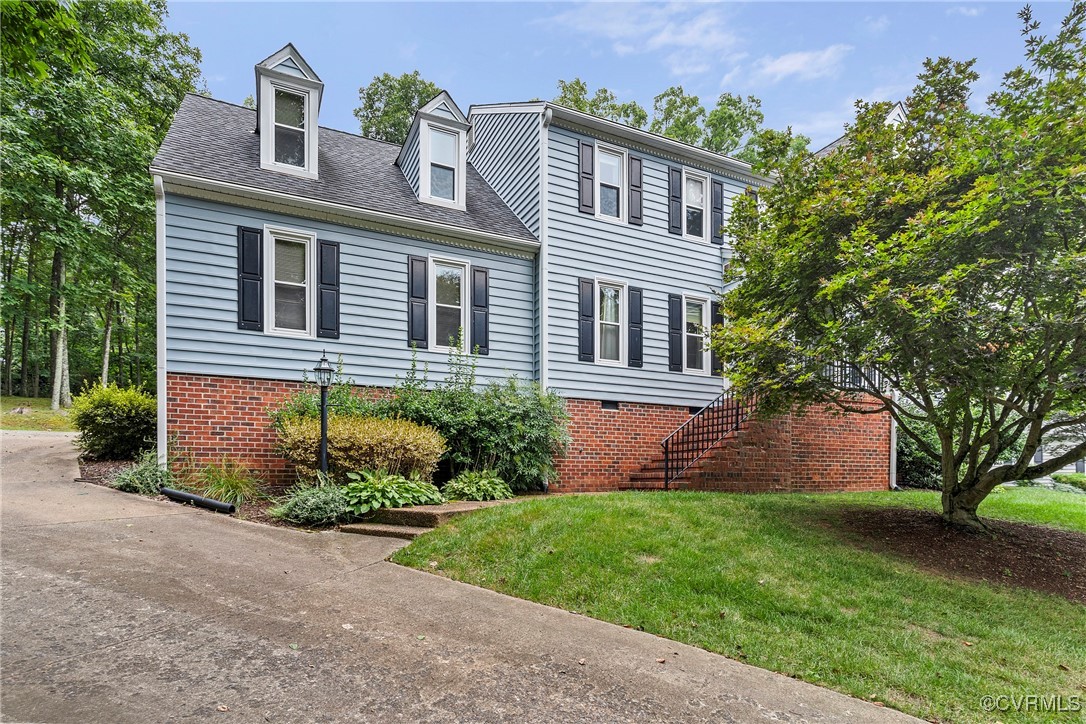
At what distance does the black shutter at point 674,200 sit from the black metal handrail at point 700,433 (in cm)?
374

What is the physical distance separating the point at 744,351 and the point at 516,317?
467 centimetres

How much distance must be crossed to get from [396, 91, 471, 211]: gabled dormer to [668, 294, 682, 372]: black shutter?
186 inches

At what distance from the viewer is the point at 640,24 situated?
40.4 ft

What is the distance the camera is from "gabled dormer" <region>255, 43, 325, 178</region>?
886 cm

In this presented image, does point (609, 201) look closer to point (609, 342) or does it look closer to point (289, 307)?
point (609, 342)

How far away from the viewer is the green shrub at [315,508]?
251 inches

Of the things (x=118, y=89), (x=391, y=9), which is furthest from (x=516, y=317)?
(x=118, y=89)

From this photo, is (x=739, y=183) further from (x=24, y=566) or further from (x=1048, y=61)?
(x=24, y=566)

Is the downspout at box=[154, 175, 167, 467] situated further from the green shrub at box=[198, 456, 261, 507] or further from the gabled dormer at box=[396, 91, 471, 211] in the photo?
the gabled dormer at box=[396, 91, 471, 211]

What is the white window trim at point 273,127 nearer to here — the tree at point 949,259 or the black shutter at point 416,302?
the black shutter at point 416,302

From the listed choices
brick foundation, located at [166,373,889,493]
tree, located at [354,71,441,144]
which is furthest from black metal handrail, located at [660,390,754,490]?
tree, located at [354,71,441,144]

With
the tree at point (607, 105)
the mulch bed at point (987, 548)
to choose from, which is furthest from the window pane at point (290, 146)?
the tree at point (607, 105)

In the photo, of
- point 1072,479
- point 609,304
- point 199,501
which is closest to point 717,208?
point 609,304

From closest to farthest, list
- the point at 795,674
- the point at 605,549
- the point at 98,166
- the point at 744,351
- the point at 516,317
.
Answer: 1. the point at 795,674
2. the point at 605,549
3. the point at 744,351
4. the point at 516,317
5. the point at 98,166
